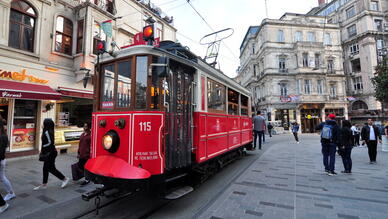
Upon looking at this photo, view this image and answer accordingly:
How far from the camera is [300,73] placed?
2767 cm

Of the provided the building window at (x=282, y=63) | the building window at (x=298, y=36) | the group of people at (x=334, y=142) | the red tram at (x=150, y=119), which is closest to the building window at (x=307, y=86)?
the building window at (x=282, y=63)

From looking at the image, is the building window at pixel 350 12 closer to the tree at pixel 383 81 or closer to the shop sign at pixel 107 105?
the tree at pixel 383 81

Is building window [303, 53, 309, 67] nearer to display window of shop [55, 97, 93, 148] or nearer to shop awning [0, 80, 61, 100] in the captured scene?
display window of shop [55, 97, 93, 148]

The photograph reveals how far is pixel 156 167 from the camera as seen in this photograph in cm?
332

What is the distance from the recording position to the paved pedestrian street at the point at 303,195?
348 centimetres

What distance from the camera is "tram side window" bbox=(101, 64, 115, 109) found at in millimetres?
3713

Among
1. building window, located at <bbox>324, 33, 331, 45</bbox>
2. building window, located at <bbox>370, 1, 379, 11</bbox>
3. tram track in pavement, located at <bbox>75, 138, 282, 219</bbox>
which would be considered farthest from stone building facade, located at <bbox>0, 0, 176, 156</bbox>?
building window, located at <bbox>370, 1, 379, 11</bbox>

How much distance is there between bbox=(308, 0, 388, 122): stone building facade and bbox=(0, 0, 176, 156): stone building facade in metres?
37.5

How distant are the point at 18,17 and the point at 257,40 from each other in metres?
32.0

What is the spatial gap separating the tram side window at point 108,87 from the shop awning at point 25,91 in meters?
5.64

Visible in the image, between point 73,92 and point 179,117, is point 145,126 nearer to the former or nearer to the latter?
point 179,117

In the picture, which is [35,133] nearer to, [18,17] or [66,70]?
[66,70]

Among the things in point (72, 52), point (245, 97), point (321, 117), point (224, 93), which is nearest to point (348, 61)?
point (321, 117)

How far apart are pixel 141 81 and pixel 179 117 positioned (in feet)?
3.58
